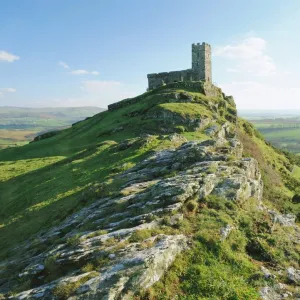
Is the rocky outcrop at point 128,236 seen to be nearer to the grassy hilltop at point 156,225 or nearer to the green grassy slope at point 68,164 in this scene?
the grassy hilltop at point 156,225

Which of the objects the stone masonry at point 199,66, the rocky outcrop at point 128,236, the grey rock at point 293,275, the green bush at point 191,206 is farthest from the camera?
the stone masonry at point 199,66

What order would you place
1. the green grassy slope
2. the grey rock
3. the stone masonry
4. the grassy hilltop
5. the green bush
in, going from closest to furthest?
the grassy hilltop
the grey rock
the green bush
the green grassy slope
the stone masonry

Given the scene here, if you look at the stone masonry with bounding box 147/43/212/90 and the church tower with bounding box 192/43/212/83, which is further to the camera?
the stone masonry with bounding box 147/43/212/90

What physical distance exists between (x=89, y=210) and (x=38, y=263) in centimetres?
671

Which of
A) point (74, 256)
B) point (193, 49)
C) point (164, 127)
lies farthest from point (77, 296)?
point (193, 49)

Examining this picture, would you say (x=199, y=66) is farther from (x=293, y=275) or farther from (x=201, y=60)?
(x=293, y=275)

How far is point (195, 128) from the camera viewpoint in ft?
186

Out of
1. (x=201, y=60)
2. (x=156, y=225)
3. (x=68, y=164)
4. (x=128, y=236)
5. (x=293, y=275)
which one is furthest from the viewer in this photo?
(x=201, y=60)

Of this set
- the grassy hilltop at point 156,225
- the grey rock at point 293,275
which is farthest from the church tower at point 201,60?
the grey rock at point 293,275

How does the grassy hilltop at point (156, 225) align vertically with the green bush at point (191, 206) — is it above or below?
below

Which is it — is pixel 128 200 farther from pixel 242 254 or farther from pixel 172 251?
pixel 242 254

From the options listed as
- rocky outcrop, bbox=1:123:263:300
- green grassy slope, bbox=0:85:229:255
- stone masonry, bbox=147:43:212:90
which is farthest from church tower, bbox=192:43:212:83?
rocky outcrop, bbox=1:123:263:300

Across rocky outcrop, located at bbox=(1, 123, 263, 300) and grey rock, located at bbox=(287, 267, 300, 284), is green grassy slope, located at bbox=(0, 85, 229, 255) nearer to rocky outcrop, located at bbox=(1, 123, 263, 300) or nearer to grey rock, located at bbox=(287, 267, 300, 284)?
rocky outcrop, located at bbox=(1, 123, 263, 300)

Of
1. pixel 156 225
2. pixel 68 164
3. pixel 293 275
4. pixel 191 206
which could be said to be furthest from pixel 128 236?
pixel 68 164
